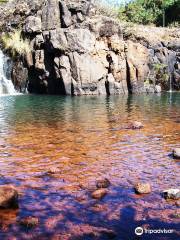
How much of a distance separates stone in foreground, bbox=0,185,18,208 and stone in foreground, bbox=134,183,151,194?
3291mm

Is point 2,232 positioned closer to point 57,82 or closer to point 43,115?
point 43,115

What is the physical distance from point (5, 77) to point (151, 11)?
2984 cm

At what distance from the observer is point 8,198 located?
30.1 ft

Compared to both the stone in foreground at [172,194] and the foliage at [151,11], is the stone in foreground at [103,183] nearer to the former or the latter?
the stone in foreground at [172,194]

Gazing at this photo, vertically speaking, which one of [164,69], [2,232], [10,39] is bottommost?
[2,232]

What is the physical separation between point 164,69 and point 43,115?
28.4 metres

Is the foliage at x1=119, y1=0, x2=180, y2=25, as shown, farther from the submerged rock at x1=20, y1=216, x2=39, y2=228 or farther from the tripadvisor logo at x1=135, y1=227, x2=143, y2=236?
the tripadvisor logo at x1=135, y1=227, x2=143, y2=236

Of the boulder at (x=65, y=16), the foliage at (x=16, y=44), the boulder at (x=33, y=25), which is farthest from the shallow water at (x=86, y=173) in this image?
the boulder at (x=33, y=25)

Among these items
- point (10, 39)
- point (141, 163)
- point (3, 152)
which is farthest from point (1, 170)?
point (10, 39)

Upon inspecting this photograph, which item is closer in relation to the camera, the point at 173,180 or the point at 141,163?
the point at 173,180

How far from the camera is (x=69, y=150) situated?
1527 cm

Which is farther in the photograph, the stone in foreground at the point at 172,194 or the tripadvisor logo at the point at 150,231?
the stone in foreground at the point at 172,194

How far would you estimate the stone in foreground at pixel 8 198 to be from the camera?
29.9ft

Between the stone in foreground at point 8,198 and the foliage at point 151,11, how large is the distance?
55.5m
